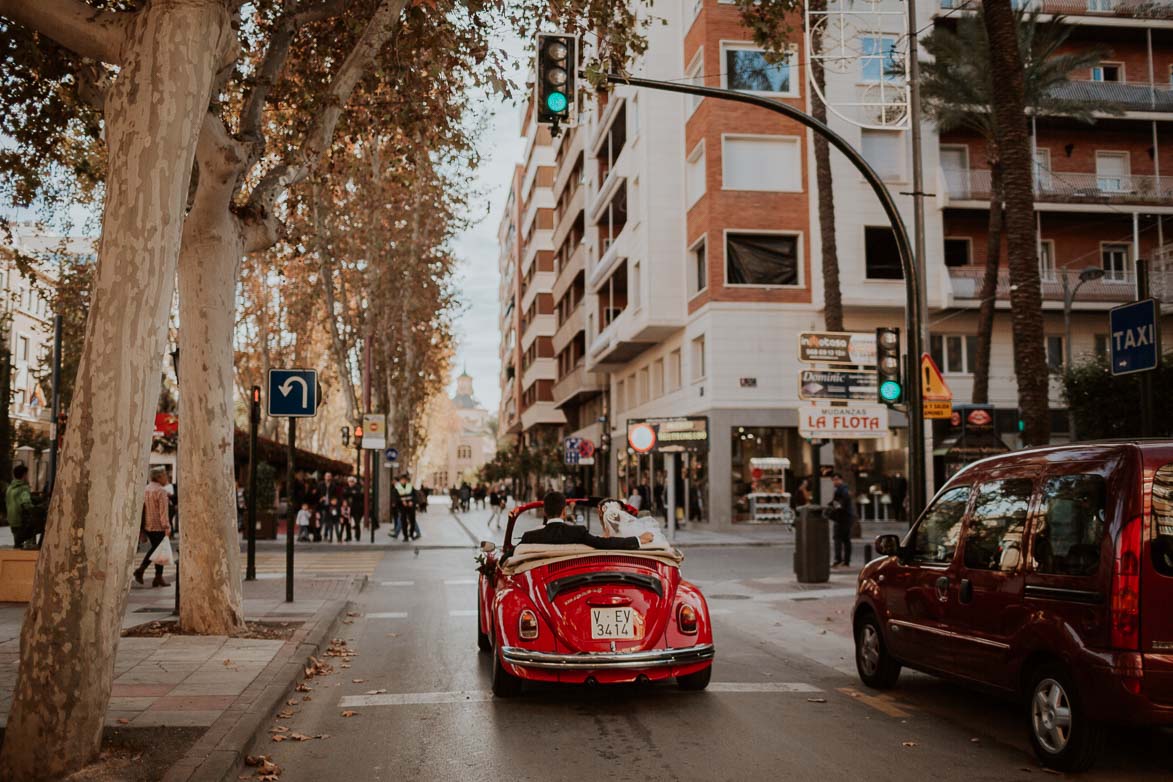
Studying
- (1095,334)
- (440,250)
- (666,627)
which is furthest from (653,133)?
(666,627)

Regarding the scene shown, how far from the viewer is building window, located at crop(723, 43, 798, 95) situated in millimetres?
35031

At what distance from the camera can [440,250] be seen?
43406mm

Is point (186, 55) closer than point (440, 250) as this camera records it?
Yes

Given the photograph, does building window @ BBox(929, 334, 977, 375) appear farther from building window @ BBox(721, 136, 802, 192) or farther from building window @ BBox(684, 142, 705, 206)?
building window @ BBox(684, 142, 705, 206)

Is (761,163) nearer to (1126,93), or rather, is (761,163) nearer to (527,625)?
(1126,93)

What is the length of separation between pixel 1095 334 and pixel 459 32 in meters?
32.5

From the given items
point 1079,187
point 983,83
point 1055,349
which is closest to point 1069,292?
point 1055,349

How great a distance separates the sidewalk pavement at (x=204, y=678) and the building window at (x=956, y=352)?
29.3 meters

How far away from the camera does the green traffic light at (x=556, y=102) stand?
1112 cm

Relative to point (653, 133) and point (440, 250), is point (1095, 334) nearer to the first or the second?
point (653, 133)

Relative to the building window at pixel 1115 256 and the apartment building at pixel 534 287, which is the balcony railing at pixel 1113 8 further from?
the apartment building at pixel 534 287

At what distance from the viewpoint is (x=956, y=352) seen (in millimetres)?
37875

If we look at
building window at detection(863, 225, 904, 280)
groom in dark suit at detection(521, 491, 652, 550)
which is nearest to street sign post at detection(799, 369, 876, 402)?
groom in dark suit at detection(521, 491, 652, 550)

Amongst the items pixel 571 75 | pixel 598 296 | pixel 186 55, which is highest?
pixel 598 296
